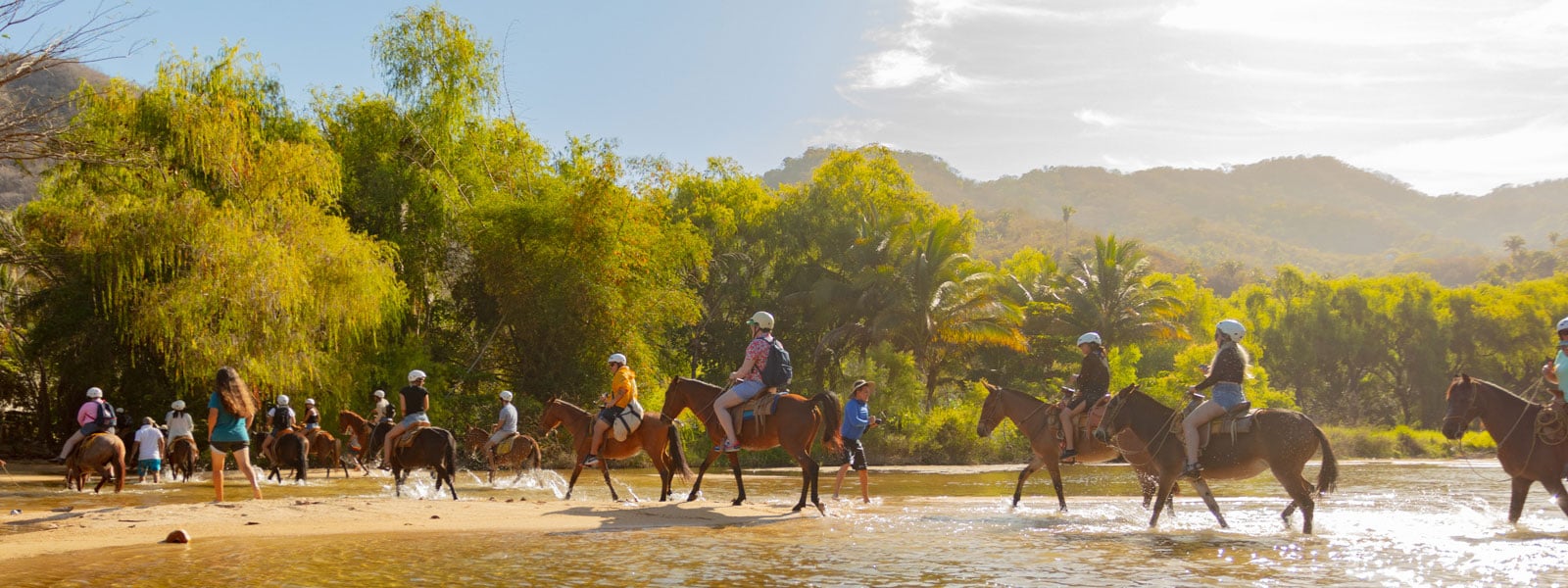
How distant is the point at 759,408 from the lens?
43.9 ft

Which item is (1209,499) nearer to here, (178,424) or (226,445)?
(226,445)

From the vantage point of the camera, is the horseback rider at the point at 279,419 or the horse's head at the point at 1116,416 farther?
the horseback rider at the point at 279,419

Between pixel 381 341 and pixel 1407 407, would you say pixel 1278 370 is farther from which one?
pixel 381 341

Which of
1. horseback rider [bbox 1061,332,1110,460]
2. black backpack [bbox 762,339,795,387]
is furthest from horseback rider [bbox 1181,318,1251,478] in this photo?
black backpack [bbox 762,339,795,387]

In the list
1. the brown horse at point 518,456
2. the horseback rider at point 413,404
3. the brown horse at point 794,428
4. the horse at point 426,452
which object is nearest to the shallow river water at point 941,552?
the brown horse at point 794,428

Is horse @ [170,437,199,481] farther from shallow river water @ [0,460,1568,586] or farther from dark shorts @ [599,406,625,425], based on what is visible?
dark shorts @ [599,406,625,425]

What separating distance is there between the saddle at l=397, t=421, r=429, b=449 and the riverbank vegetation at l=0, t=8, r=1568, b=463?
15.0 ft

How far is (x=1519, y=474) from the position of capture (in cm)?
1205

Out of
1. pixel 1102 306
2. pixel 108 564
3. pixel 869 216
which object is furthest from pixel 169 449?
pixel 1102 306

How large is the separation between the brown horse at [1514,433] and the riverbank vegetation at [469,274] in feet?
48.9

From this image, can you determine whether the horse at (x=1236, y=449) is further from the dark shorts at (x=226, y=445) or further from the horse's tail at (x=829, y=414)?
the dark shorts at (x=226, y=445)

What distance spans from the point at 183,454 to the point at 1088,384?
15.0m

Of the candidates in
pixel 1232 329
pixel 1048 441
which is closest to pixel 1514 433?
pixel 1232 329

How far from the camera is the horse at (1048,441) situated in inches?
517
